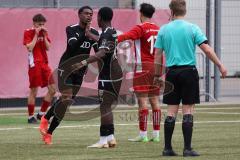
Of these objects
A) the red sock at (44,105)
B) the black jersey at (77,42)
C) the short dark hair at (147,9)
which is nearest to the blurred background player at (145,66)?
the short dark hair at (147,9)

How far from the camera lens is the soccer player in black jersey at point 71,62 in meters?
14.3

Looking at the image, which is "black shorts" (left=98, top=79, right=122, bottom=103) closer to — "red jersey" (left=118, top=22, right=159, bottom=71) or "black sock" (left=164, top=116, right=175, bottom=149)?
"red jersey" (left=118, top=22, right=159, bottom=71)

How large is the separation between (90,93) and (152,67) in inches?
465

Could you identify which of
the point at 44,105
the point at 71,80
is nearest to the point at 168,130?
the point at 71,80

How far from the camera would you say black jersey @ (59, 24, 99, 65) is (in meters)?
14.3

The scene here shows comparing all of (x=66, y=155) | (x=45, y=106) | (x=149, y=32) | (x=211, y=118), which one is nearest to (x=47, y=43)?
(x=45, y=106)

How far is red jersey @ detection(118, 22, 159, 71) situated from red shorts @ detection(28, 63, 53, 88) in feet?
18.8

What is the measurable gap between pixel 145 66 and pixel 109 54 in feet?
5.46

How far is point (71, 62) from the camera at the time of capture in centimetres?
1448

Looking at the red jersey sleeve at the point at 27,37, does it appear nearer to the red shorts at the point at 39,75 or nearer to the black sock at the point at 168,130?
the red shorts at the point at 39,75

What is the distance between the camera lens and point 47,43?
20.6 m

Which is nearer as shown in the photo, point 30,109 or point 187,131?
point 187,131

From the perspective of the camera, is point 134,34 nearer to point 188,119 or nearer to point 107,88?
point 107,88

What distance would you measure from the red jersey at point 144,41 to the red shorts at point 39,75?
5.73 metres
